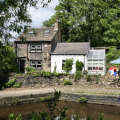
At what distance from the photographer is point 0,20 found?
24.2 ft

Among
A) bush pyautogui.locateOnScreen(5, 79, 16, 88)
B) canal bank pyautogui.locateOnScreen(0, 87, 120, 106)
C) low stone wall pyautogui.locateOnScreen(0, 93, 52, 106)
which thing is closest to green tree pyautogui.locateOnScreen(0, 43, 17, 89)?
bush pyautogui.locateOnScreen(5, 79, 16, 88)

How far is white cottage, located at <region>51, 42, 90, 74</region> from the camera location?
2747 cm

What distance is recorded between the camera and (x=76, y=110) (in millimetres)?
16562

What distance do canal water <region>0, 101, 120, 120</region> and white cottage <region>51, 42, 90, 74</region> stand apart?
949 centimetres

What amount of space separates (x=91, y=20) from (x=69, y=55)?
15058mm

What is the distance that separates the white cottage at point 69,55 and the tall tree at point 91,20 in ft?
27.9

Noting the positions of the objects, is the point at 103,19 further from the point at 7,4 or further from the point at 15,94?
the point at 7,4

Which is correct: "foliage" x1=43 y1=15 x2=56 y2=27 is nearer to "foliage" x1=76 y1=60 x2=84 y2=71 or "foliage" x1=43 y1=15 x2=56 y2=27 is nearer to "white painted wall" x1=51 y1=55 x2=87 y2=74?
"white painted wall" x1=51 y1=55 x2=87 y2=74

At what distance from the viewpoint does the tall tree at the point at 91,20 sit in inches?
1407

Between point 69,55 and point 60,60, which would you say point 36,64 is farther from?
point 69,55

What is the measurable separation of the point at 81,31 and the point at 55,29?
10012 mm

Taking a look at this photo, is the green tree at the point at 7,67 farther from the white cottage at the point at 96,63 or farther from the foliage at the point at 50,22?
the foliage at the point at 50,22

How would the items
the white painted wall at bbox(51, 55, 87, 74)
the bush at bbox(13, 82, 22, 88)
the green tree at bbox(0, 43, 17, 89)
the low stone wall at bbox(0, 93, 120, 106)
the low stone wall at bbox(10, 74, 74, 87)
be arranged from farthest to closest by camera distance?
the white painted wall at bbox(51, 55, 87, 74)
the low stone wall at bbox(10, 74, 74, 87)
the green tree at bbox(0, 43, 17, 89)
the bush at bbox(13, 82, 22, 88)
the low stone wall at bbox(0, 93, 120, 106)

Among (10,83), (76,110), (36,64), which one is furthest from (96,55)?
(76,110)
